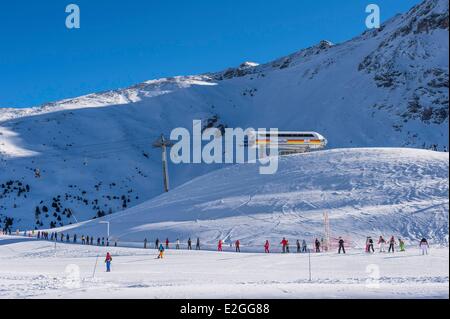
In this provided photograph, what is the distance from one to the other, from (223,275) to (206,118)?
11446 centimetres

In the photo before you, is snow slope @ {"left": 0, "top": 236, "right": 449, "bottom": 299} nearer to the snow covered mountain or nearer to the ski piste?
the ski piste

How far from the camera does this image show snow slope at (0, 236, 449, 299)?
1880 cm

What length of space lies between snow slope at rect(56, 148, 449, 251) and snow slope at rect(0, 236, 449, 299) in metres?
6.02

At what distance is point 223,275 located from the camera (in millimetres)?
27812

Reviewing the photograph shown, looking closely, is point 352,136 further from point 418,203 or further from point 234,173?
point 418,203

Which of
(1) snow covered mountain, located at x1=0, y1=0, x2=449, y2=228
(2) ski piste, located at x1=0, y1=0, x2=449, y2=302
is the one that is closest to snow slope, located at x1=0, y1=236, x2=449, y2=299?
(2) ski piste, located at x1=0, y1=0, x2=449, y2=302

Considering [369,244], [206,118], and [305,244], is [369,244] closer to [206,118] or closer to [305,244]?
[305,244]

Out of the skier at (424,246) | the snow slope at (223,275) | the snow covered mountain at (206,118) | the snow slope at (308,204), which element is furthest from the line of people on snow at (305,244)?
A: the snow covered mountain at (206,118)

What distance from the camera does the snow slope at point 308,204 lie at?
1752 inches

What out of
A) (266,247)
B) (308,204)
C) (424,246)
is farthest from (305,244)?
(308,204)

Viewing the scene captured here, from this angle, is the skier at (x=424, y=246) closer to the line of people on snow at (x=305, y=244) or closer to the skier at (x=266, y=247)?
the line of people on snow at (x=305, y=244)

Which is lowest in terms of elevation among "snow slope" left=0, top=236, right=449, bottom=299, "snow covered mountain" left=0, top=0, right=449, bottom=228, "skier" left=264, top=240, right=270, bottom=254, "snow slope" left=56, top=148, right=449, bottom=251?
"snow slope" left=0, top=236, right=449, bottom=299

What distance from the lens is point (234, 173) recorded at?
68000 mm
